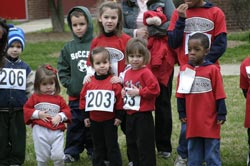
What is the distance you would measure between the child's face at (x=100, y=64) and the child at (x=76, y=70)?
63 centimetres

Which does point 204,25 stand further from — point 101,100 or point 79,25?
point 79,25

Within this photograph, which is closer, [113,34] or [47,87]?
[47,87]

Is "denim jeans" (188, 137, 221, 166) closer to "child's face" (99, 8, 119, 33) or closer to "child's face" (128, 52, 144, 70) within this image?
"child's face" (128, 52, 144, 70)

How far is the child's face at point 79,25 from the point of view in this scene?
6441 millimetres

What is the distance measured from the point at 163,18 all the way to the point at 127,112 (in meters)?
1.18

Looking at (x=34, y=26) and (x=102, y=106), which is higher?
(x=34, y=26)

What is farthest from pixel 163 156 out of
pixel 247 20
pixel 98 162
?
pixel 247 20

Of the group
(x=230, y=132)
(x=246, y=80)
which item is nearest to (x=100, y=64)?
(x=246, y=80)

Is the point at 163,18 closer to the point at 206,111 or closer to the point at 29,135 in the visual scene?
the point at 206,111

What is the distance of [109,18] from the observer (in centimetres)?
601

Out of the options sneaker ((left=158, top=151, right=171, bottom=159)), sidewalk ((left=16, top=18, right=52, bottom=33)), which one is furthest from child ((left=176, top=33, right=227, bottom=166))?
sidewalk ((left=16, top=18, right=52, bottom=33))

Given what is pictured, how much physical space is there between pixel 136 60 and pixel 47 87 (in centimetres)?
99

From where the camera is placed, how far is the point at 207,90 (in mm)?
5387

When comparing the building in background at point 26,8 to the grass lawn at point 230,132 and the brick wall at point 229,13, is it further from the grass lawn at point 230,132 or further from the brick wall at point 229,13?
the grass lawn at point 230,132
